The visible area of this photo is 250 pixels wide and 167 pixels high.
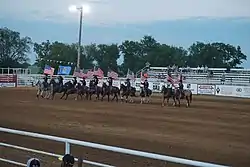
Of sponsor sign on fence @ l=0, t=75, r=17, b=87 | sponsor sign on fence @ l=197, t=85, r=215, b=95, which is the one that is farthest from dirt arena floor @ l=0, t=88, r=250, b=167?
sponsor sign on fence @ l=0, t=75, r=17, b=87

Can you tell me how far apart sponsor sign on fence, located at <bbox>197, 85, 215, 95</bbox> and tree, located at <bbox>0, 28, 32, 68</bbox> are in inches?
2344

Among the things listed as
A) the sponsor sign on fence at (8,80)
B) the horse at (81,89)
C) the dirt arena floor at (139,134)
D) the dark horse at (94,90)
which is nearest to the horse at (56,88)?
the horse at (81,89)

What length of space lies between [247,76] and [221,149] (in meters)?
44.9

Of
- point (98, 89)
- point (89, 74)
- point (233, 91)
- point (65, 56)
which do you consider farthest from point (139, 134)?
point (65, 56)

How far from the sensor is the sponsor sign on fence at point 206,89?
44.8 m

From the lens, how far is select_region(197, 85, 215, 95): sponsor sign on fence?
4481cm

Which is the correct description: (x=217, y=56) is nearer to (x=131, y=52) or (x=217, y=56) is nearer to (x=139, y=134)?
(x=131, y=52)

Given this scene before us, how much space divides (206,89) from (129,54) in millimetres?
57924

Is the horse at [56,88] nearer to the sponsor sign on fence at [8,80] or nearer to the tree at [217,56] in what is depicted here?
the sponsor sign on fence at [8,80]

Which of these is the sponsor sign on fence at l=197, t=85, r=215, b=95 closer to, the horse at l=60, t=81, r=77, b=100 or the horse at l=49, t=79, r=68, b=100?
the horse at l=60, t=81, r=77, b=100

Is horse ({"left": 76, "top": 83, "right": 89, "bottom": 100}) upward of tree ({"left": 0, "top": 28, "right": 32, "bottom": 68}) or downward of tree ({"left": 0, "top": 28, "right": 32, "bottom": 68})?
downward

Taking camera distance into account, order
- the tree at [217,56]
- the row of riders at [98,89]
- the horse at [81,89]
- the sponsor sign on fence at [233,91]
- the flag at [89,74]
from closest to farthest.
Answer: the row of riders at [98,89] < the horse at [81,89] < the flag at [89,74] < the sponsor sign on fence at [233,91] < the tree at [217,56]

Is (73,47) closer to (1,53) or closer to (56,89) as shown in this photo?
(1,53)

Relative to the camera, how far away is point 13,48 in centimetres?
10381
